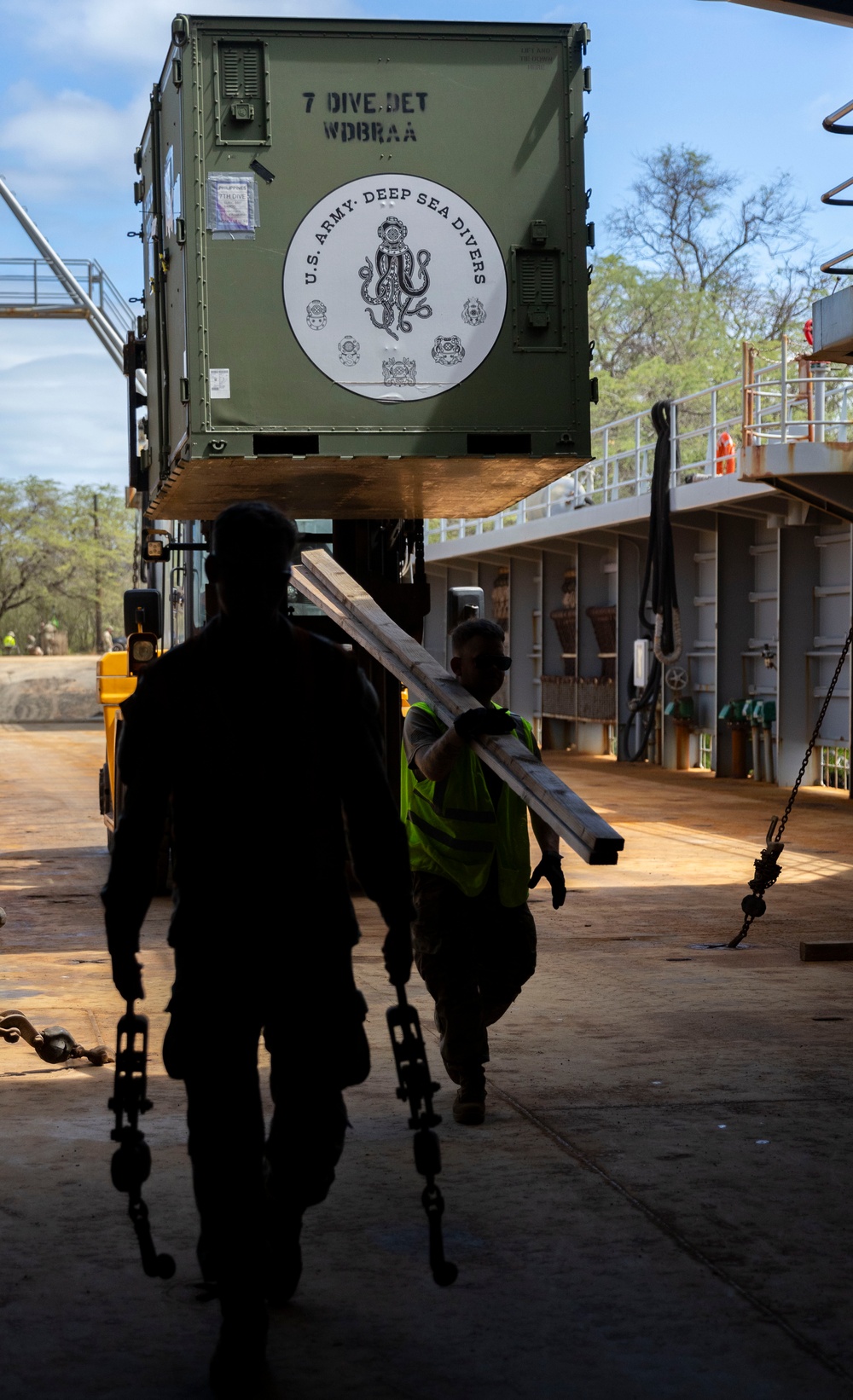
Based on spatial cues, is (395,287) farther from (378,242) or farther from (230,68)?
(230,68)

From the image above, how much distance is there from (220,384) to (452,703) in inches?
159

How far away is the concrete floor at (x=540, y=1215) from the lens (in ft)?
12.0

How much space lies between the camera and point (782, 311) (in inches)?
2101

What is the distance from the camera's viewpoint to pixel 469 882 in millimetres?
5629

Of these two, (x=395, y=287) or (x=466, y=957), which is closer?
(x=466, y=957)

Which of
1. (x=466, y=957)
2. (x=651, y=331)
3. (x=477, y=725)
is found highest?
(x=651, y=331)

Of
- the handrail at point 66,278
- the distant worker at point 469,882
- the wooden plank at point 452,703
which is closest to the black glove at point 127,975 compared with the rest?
the wooden plank at point 452,703

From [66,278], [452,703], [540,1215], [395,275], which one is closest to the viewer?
[540,1215]

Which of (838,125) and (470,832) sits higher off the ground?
(838,125)

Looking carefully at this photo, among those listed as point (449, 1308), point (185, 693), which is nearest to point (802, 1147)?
point (449, 1308)

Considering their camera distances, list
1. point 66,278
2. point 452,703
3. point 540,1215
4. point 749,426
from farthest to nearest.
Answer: point 66,278, point 749,426, point 452,703, point 540,1215

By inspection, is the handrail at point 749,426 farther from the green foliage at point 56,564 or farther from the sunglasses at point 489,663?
the green foliage at point 56,564

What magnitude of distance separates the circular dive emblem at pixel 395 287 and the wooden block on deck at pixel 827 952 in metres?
3.76

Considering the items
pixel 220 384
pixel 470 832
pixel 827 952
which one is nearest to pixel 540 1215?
pixel 470 832
